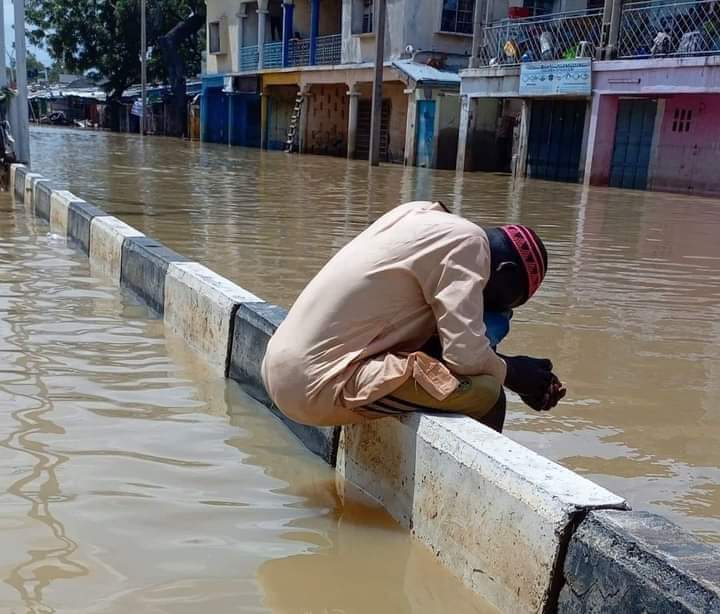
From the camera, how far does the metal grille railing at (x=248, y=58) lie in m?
34.4

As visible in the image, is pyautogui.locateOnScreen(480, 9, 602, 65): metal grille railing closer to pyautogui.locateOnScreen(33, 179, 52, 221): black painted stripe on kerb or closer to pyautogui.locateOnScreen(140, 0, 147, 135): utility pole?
pyautogui.locateOnScreen(33, 179, 52, 221): black painted stripe on kerb

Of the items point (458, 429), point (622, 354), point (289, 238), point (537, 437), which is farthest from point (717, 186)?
point (458, 429)

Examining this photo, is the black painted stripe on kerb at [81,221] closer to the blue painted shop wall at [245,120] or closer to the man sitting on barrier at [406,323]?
the man sitting on barrier at [406,323]

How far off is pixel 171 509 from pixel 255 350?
45.7 inches

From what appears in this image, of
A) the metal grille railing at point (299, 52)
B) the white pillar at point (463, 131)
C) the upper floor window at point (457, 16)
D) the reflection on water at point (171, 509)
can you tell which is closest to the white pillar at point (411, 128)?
the white pillar at point (463, 131)

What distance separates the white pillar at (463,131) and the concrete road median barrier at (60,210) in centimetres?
1542

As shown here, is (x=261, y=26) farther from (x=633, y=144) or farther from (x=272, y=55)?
(x=633, y=144)

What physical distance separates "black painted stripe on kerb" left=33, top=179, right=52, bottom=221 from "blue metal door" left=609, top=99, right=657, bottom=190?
43.9 feet

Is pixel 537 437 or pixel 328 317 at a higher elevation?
pixel 328 317

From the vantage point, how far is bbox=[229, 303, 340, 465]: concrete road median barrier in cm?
343

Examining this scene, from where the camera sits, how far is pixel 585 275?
719 cm

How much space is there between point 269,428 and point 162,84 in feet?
162

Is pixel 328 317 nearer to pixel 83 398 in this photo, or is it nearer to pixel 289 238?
pixel 83 398

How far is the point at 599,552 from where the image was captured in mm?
1884
